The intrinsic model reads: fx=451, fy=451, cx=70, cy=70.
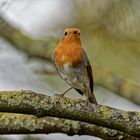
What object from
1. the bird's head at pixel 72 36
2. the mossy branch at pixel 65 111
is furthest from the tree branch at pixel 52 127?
the bird's head at pixel 72 36

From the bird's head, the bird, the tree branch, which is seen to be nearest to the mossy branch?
the tree branch

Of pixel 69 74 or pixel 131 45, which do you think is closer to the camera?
pixel 69 74

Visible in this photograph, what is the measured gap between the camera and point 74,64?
326 cm

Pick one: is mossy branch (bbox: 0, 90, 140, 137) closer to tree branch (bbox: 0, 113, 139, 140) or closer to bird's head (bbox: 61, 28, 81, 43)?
tree branch (bbox: 0, 113, 139, 140)

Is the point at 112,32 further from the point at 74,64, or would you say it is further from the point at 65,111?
the point at 65,111

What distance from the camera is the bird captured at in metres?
3.26

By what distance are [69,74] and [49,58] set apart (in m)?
1.14

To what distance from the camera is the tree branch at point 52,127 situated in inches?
92.4

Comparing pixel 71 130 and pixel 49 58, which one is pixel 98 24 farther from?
pixel 71 130

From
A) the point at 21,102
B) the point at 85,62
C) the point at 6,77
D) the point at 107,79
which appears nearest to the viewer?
the point at 21,102

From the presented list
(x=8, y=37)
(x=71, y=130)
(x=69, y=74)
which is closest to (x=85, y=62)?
(x=69, y=74)

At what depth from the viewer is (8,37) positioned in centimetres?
461

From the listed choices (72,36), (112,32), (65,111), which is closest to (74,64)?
(72,36)

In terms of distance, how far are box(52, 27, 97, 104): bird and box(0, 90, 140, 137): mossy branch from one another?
36.5 inches
